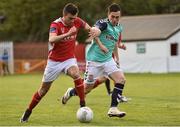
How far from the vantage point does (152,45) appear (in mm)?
51375

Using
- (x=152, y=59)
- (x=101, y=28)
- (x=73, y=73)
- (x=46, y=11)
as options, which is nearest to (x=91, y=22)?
(x=46, y=11)

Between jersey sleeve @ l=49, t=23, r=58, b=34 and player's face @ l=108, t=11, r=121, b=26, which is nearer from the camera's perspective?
jersey sleeve @ l=49, t=23, r=58, b=34

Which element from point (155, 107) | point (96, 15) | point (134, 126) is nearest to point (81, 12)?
point (96, 15)

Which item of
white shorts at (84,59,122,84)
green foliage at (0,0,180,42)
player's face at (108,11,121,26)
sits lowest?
green foliage at (0,0,180,42)

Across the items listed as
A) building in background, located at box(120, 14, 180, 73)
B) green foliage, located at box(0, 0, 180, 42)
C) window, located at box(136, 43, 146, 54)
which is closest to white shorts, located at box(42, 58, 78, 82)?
building in background, located at box(120, 14, 180, 73)

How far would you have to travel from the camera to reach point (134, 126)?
11.1m

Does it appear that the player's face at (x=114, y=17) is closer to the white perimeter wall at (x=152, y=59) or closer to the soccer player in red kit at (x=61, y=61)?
the soccer player in red kit at (x=61, y=61)

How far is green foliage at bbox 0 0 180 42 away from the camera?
6575 cm

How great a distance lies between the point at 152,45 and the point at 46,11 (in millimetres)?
17929

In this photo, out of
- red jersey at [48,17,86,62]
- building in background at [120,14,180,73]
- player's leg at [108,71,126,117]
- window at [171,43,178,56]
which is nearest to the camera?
red jersey at [48,17,86,62]

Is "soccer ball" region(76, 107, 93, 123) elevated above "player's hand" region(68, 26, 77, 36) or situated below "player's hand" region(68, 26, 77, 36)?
below

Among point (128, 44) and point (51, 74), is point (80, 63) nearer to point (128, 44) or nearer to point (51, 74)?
point (128, 44)

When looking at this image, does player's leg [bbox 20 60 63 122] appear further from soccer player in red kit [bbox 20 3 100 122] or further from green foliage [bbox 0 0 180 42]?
green foliage [bbox 0 0 180 42]

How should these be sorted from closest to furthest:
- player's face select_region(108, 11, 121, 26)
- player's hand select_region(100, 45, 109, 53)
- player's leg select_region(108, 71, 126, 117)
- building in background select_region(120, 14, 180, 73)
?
player's leg select_region(108, 71, 126, 117)
player's hand select_region(100, 45, 109, 53)
player's face select_region(108, 11, 121, 26)
building in background select_region(120, 14, 180, 73)
